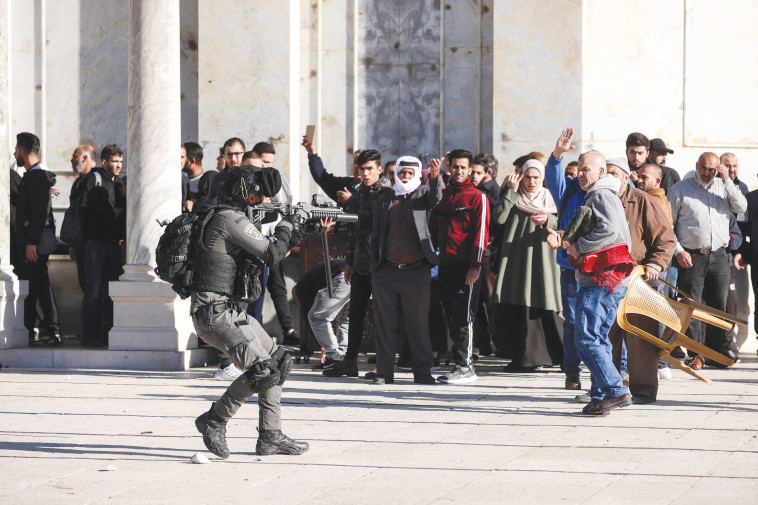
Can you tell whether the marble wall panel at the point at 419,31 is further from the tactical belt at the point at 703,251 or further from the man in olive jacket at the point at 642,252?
the man in olive jacket at the point at 642,252

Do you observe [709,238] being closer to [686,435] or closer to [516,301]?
[516,301]

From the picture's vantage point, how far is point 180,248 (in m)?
7.21

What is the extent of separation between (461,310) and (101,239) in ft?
13.0

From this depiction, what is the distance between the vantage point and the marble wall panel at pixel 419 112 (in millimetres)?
14711

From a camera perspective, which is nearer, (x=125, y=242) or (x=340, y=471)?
(x=340, y=471)

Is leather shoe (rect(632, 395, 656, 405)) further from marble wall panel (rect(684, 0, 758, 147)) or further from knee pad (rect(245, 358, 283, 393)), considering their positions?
marble wall panel (rect(684, 0, 758, 147))

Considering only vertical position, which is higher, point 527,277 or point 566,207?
point 566,207

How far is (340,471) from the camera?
22.2 ft

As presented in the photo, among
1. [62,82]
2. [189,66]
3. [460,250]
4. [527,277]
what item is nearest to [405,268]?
[460,250]

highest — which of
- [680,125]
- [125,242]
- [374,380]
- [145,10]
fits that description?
[145,10]

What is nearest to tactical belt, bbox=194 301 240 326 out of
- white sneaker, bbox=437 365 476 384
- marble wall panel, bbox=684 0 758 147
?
white sneaker, bbox=437 365 476 384

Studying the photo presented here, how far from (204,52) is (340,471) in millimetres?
8500

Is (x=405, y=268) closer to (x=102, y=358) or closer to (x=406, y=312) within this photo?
(x=406, y=312)

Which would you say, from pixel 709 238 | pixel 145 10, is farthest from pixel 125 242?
pixel 709 238
